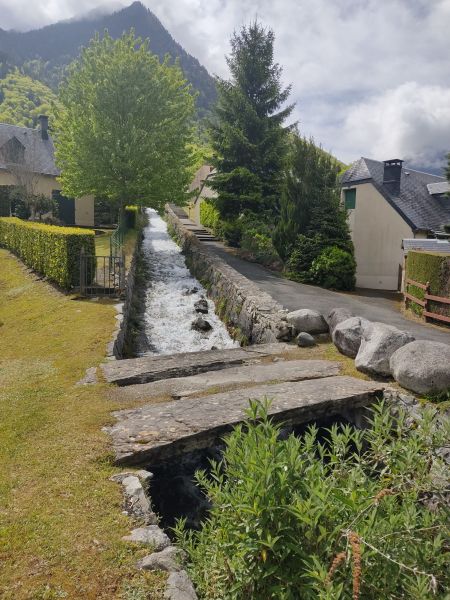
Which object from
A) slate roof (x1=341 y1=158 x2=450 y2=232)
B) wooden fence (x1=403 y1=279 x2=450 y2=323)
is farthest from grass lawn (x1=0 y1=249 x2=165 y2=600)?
slate roof (x1=341 y1=158 x2=450 y2=232)

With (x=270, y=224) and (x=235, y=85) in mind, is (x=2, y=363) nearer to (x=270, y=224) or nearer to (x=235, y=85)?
(x=270, y=224)

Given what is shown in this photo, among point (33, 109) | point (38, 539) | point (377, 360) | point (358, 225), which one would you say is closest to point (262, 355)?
point (377, 360)

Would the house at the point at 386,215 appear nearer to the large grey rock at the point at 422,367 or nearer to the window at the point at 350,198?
the window at the point at 350,198

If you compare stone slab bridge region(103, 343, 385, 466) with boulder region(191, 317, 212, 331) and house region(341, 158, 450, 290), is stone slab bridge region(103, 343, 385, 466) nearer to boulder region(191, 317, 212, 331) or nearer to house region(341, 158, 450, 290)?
→ boulder region(191, 317, 212, 331)

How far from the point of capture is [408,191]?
26.9 m

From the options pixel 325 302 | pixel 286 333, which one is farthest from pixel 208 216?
pixel 286 333

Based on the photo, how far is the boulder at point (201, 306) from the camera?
51.5 ft

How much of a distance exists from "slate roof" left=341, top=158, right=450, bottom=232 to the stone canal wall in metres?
12.2

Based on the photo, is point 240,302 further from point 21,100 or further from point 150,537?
point 21,100

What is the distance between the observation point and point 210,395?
7.09 m

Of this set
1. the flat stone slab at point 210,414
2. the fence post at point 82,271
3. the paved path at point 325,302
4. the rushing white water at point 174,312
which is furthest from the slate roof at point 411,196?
the flat stone slab at point 210,414

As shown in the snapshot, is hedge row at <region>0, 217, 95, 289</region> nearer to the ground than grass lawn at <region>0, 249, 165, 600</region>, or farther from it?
farther from it

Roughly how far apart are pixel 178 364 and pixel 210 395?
1.98 m

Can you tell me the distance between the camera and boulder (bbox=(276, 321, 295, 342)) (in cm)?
1072
